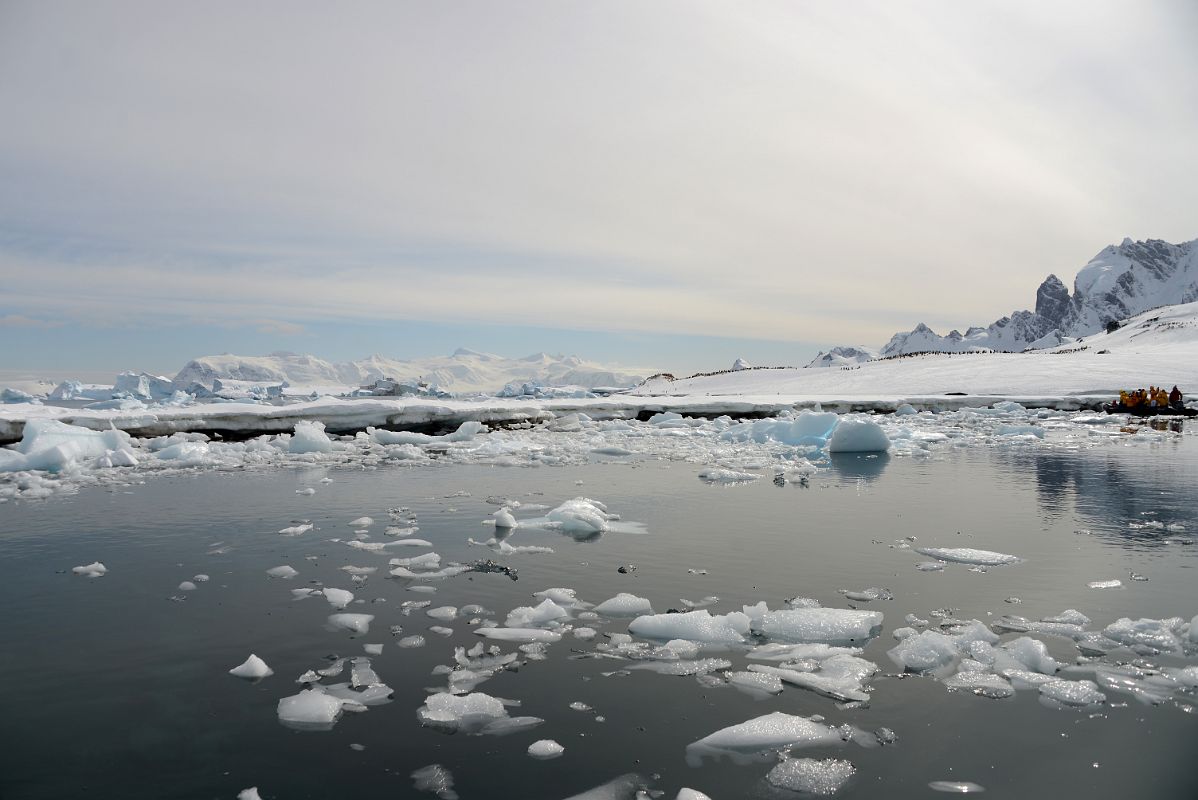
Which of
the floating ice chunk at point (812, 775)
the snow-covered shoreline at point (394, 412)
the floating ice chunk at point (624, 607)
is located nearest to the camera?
the floating ice chunk at point (812, 775)

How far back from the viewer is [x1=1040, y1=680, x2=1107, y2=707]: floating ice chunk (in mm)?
3777

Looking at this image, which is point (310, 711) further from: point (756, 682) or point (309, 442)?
point (309, 442)

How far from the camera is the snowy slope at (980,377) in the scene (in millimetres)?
31422

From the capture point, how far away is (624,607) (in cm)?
519

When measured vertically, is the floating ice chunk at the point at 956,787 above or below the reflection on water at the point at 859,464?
below

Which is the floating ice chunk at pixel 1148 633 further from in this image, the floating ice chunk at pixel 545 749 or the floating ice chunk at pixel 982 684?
the floating ice chunk at pixel 545 749

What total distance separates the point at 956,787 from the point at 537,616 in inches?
108

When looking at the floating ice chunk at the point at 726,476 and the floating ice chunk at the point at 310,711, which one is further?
the floating ice chunk at the point at 726,476

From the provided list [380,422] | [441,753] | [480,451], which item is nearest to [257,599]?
[441,753]

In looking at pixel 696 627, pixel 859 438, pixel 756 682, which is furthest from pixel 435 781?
pixel 859 438

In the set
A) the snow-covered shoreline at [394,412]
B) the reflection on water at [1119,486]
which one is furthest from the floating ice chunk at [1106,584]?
the snow-covered shoreline at [394,412]

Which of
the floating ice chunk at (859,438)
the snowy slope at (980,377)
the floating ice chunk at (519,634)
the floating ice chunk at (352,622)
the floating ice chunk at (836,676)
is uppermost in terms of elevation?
the snowy slope at (980,377)

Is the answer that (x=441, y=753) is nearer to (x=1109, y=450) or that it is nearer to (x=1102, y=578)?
(x=1102, y=578)

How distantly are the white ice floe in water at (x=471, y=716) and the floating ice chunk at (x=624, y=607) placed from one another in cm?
148
